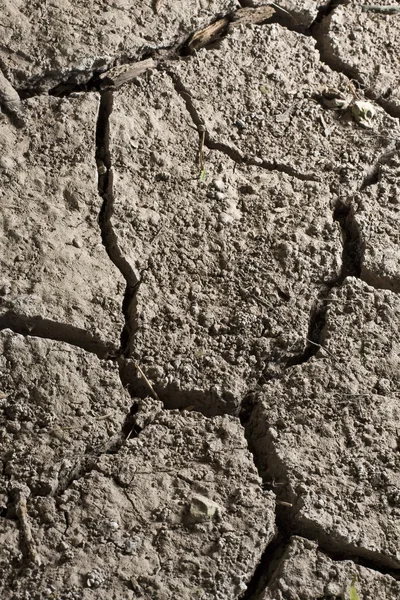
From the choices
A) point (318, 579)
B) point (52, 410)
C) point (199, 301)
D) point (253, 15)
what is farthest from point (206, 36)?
point (318, 579)

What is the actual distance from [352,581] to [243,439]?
452mm

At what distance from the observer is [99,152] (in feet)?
8.96

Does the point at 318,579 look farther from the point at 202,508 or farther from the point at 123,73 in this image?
the point at 123,73

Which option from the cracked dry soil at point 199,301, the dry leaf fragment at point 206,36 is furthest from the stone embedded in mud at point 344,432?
the dry leaf fragment at point 206,36

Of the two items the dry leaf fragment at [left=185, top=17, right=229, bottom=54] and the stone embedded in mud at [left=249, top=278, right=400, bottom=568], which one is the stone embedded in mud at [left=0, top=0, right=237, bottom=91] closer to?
the dry leaf fragment at [left=185, top=17, right=229, bottom=54]

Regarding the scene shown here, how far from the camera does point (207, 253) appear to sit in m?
2.60

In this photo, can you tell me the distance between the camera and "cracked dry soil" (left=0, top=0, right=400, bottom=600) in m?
2.11

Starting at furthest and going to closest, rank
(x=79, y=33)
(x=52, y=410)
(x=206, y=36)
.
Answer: (x=206, y=36) → (x=79, y=33) → (x=52, y=410)

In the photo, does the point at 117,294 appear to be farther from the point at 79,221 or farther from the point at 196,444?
the point at 196,444

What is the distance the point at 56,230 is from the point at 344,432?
1.02m

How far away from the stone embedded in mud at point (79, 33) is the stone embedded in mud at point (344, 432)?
113cm

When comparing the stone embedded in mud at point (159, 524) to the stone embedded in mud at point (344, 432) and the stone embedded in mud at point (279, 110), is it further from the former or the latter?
the stone embedded in mud at point (279, 110)

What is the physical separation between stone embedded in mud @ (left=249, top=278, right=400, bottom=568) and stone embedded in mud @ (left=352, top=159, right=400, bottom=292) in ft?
0.29

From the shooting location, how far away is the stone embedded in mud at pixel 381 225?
2.64m
